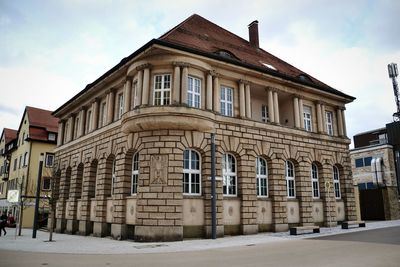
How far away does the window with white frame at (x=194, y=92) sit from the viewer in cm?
1911

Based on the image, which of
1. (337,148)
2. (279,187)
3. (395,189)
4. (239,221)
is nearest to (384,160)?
(395,189)

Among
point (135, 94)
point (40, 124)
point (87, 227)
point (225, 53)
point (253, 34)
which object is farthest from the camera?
point (40, 124)

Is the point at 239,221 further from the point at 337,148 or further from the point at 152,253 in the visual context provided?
the point at 337,148

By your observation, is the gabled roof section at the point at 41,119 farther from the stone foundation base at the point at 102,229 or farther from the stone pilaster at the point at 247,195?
the stone pilaster at the point at 247,195

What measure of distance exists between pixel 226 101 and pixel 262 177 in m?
5.62

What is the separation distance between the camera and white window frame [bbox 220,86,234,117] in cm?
2101

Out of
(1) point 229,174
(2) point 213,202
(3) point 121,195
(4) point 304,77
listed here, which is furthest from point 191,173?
(4) point 304,77

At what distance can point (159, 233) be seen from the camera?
1631cm

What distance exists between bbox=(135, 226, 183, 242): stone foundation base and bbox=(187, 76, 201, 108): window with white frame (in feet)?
23.4

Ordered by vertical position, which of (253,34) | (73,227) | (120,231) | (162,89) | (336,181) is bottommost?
(73,227)

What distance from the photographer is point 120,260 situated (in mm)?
10680

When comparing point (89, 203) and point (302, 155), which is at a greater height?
point (302, 155)

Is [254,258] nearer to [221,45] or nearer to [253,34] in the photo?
[221,45]

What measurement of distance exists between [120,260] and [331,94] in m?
21.9
